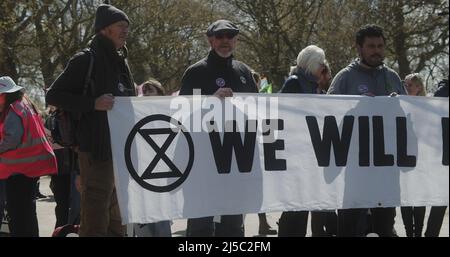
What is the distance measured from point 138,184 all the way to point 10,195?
5.42 feet

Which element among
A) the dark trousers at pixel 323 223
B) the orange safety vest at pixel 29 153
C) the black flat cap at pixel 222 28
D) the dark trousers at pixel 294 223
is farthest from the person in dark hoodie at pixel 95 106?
the dark trousers at pixel 323 223

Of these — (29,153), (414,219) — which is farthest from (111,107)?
(414,219)

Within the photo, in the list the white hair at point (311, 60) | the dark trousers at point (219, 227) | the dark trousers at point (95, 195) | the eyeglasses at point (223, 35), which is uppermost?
the eyeglasses at point (223, 35)

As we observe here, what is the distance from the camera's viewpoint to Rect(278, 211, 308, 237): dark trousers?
5688 mm

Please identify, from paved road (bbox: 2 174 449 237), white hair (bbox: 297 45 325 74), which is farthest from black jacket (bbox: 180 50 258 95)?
paved road (bbox: 2 174 449 237)

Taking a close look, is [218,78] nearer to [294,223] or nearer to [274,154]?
[274,154]

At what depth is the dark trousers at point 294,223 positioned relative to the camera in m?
5.69

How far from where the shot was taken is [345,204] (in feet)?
17.5

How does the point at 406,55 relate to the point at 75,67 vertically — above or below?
above

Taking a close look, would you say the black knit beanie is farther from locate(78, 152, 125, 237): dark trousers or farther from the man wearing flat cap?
locate(78, 152, 125, 237): dark trousers

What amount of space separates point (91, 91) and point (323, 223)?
2727 mm

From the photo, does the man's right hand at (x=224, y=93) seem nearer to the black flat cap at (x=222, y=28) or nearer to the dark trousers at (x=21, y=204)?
the black flat cap at (x=222, y=28)

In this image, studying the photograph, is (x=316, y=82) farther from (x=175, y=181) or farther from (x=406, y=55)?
(x=406, y=55)

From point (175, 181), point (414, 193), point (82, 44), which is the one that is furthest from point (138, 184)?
point (82, 44)
